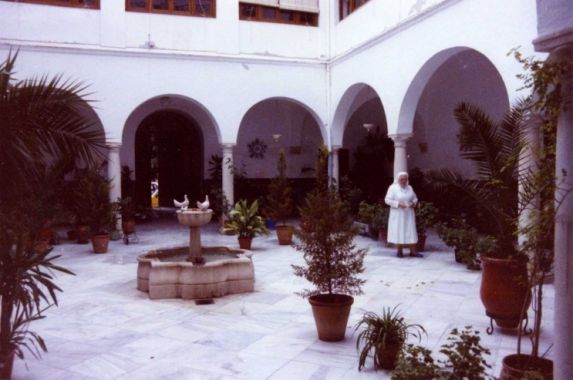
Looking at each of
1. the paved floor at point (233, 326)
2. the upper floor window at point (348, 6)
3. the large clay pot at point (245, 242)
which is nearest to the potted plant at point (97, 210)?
the paved floor at point (233, 326)

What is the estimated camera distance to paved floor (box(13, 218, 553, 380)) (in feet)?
15.0

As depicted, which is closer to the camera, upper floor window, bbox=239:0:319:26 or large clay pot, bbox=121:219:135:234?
large clay pot, bbox=121:219:135:234

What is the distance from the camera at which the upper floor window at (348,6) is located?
12.9 m

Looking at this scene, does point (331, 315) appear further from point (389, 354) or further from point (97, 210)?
point (97, 210)

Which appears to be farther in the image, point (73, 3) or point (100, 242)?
point (73, 3)

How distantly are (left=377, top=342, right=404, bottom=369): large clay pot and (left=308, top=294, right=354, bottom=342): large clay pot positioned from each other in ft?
2.54

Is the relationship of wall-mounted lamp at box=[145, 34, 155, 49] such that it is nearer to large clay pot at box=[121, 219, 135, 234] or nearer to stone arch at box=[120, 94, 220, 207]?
stone arch at box=[120, 94, 220, 207]

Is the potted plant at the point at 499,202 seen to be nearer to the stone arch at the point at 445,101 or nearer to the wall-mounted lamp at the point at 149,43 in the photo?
the stone arch at the point at 445,101

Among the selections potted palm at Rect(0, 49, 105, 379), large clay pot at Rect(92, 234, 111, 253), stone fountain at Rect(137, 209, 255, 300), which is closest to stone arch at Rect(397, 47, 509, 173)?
stone fountain at Rect(137, 209, 255, 300)

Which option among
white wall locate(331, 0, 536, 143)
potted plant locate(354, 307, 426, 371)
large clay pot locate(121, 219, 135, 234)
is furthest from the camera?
large clay pot locate(121, 219, 135, 234)

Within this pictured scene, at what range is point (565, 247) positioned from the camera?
302 centimetres

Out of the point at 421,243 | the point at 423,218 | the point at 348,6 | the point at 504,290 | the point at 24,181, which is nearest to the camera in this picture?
the point at 24,181

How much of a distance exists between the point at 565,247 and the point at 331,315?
258 cm

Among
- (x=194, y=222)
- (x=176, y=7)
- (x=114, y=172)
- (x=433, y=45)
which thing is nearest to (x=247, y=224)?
(x=194, y=222)
